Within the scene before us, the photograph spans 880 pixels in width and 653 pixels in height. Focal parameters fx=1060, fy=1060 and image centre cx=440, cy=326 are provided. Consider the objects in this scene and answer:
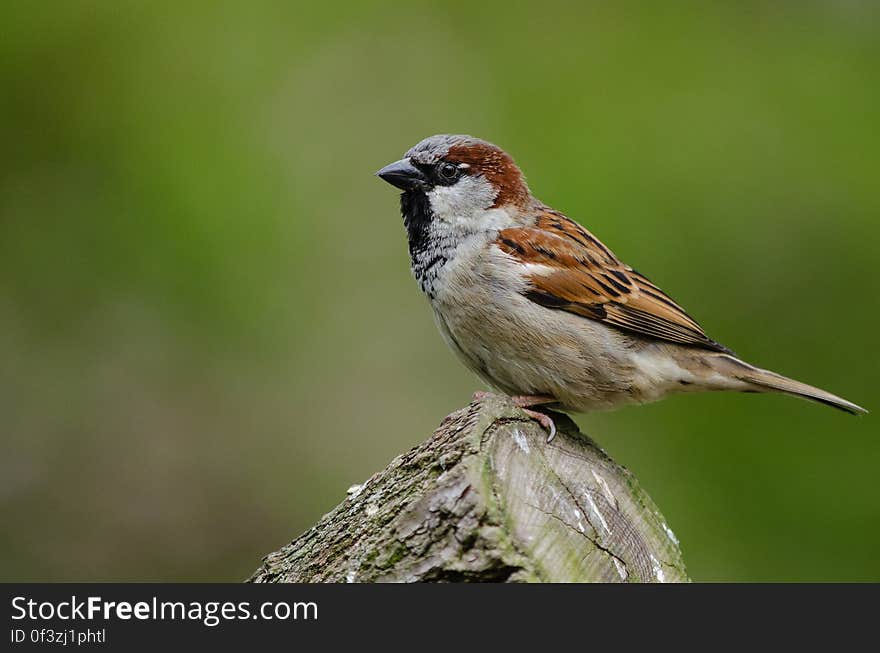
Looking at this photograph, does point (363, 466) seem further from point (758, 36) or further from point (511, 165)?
point (758, 36)

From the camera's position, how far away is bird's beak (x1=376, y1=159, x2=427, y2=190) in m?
3.32

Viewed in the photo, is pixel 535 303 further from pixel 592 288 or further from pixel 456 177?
pixel 456 177

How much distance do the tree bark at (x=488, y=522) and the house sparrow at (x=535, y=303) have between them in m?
0.88

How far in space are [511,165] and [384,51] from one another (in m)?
2.08

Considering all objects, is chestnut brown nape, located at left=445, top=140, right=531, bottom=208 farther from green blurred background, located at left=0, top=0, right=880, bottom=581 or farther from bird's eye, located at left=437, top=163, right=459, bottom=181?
green blurred background, located at left=0, top=0, right=880, bottom=581

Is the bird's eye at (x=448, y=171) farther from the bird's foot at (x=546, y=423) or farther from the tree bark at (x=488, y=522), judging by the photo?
the tree bark at (x=488, y=522)

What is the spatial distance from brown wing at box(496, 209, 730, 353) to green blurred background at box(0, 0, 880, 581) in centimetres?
86

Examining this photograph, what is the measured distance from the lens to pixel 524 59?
491 cm

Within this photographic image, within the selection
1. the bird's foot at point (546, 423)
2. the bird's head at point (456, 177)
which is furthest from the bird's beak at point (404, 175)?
the bird's foot at point (546, 423)

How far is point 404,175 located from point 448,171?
14 centimetres

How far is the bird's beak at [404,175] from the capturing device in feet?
10.9

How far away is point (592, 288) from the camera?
3.20m

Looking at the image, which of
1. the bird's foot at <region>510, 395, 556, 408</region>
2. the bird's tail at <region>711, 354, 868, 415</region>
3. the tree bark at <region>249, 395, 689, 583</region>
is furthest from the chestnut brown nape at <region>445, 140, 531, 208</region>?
the tree bark at <region>249, 395, 689, 583</region>
